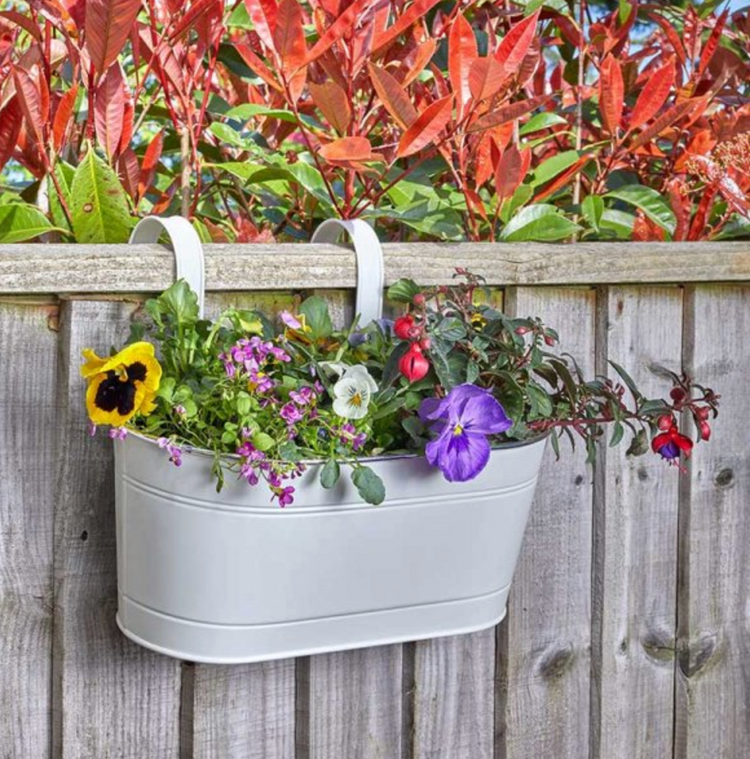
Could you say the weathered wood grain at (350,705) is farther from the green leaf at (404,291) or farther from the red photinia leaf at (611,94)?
the red photinia leaf at (611,94)

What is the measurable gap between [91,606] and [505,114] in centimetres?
64

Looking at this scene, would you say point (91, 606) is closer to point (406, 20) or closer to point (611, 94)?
point (406, 20)

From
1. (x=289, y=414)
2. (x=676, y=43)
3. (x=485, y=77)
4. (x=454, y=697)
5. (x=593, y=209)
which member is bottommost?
(x=454, y=697)

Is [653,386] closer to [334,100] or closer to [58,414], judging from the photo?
[334,100]

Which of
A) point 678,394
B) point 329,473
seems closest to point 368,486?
point 329,473

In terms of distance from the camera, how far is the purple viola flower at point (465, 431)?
0.99 m

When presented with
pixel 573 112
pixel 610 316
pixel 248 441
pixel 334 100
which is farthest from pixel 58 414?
pixel 573 112

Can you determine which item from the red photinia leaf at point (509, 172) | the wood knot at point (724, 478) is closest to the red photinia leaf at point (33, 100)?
the red photinia leaf at point (509, 172)

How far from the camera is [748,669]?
1.50 metres

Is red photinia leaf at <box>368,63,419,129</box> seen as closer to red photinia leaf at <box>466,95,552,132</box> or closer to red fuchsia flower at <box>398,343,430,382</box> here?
red photinia leaf at <box>466,95,552,132</box>

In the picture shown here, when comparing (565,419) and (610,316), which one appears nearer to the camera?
(565,419)

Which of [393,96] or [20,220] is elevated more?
[393,96]

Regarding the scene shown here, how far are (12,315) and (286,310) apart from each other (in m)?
0.27

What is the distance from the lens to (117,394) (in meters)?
0.96
